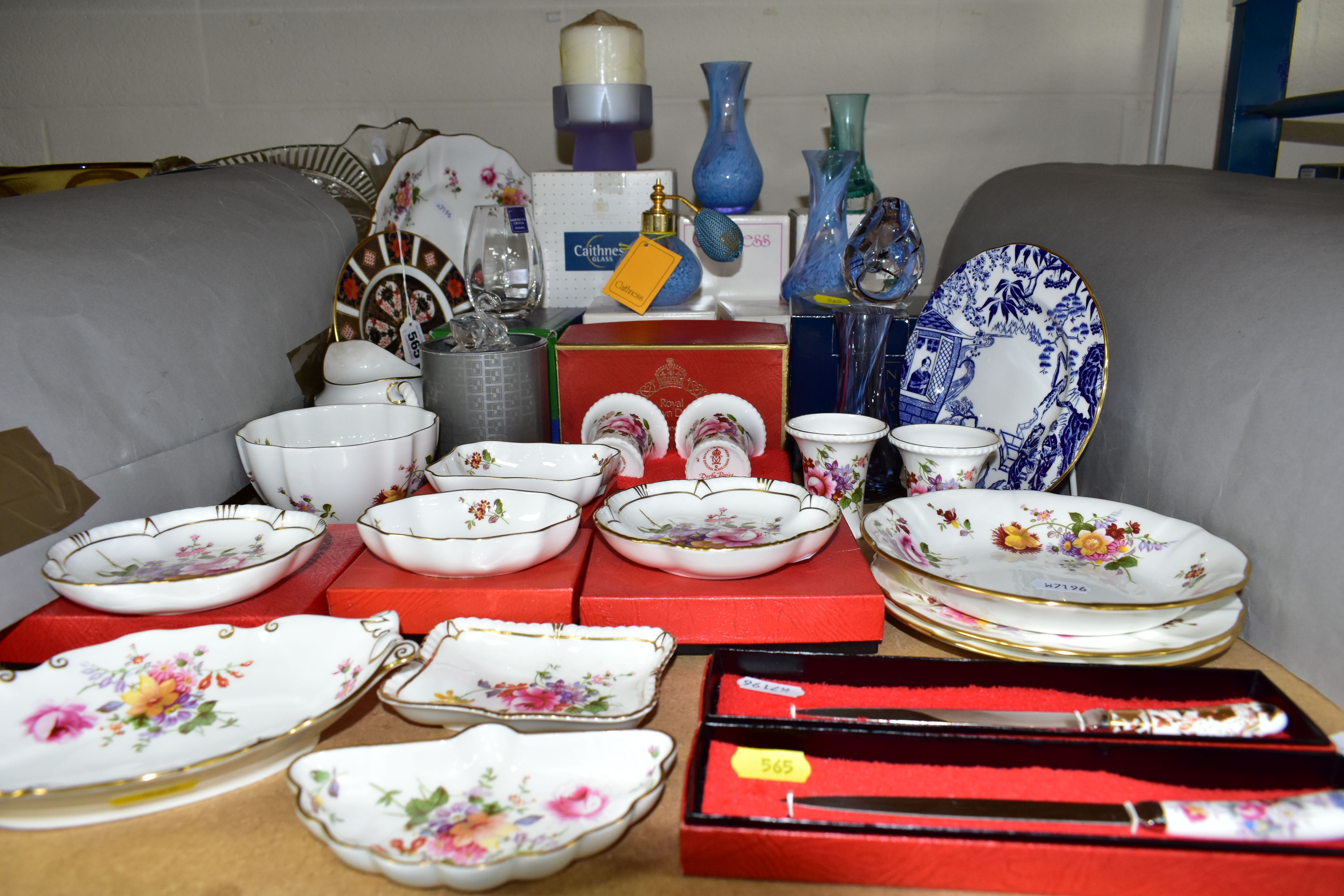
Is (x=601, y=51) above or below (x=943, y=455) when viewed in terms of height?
above

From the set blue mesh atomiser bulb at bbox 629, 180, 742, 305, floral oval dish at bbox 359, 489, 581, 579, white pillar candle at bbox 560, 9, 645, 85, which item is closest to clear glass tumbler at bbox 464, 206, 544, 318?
blue mesh atomiser bulb at bbox 629, 180, 742, 305

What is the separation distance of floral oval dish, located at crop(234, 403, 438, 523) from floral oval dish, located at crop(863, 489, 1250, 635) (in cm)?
47

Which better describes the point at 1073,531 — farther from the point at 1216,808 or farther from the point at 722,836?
the point at 722,836

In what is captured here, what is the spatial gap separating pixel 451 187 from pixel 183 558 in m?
0.90

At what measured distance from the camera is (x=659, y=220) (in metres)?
1.22

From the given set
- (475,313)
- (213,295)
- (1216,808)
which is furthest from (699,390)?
(1216,808)

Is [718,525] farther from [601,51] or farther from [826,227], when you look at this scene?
[601,51]

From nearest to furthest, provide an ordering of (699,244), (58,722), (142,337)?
1. (58,722)
2. (142,337)
3. (699,244)

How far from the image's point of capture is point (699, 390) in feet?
3.47

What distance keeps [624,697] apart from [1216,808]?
0.36m

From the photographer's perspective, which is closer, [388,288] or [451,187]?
[388,288]

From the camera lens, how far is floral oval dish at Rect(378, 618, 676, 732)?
1.92 ft

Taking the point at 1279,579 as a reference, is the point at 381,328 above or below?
above

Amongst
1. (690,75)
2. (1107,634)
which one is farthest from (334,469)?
(690,75)
